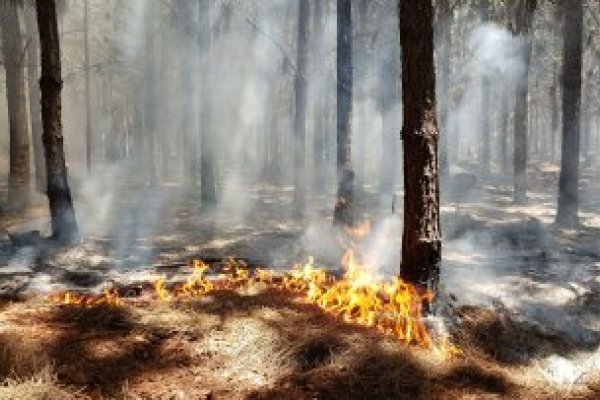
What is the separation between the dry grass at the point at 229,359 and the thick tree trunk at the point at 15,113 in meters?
12.6

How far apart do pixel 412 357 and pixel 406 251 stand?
1.75 m

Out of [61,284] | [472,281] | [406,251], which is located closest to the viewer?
[406,251]

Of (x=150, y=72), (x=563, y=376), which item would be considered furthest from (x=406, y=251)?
(x=150, y=72)

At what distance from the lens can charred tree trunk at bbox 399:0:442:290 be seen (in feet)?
24.1

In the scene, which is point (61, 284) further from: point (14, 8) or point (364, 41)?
point (364, 41)

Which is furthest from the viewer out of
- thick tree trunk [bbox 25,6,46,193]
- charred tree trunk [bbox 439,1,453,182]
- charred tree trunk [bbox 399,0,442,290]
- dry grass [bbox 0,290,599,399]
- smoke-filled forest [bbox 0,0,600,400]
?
charred tree trunk [bbox 439,1,453,182]

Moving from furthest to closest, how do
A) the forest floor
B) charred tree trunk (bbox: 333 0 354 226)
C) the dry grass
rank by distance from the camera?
charred tree trunk (bbox: 333 0 354 226)
the forest floor
the dry grass

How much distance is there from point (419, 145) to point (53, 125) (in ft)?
28.6

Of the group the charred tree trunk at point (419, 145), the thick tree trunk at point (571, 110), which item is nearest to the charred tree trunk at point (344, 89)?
the thick tree trunk at point (571, 110)

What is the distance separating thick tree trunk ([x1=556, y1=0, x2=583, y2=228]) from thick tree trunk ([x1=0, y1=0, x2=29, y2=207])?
15778 mm

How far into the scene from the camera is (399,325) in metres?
7.12

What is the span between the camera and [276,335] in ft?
21.6

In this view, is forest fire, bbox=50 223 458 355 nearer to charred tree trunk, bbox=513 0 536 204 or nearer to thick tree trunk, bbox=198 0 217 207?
thick tree trunk, bbox=198 0 217 207

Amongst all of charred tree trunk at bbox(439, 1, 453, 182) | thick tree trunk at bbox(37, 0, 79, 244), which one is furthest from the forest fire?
charred tree trunk at bbox(439, 1, 453, 182)
